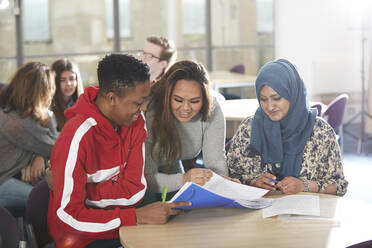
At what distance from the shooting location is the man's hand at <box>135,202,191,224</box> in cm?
180

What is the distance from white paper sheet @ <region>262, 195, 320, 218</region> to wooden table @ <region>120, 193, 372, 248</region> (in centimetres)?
3

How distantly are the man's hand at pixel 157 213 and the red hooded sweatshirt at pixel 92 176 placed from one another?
0.03m

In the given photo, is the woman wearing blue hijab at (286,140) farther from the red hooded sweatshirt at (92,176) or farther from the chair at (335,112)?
the chair at (335,112)

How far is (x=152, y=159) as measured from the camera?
2320 millimetres

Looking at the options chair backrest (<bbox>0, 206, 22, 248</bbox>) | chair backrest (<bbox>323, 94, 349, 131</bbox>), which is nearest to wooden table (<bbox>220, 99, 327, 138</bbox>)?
chair backrest (<bbox>323, 94, 349, 131</bbox>)

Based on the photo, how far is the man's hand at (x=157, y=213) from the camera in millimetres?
1803

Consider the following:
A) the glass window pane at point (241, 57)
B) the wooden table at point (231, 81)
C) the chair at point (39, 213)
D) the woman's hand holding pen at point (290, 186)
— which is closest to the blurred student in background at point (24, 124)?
the chair at point (39, 213)

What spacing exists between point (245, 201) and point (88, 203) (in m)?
0.61

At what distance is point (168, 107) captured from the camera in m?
2.36

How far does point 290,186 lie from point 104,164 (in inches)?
31.0

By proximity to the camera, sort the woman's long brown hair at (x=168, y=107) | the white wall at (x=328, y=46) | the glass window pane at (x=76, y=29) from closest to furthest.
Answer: the woman's long brown hair at (x=168, y=107) → the glass window pane at (x=76, y=29) → the white wall at (x=328, y=46)

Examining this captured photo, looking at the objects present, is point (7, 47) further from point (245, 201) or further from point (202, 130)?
A: point (245, 201)

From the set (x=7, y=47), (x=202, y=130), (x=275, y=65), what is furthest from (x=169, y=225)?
(x=7, y=47)

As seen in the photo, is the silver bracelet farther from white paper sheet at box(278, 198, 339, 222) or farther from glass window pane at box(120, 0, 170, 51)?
glass window pane at box(120, 0, 170, 51)
